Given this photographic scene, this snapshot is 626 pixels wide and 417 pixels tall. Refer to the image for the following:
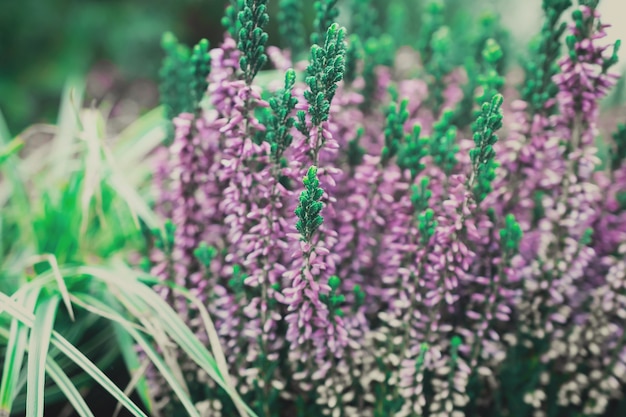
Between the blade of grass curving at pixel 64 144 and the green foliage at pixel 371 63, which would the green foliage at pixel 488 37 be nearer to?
the green foliage at pixel 371 63

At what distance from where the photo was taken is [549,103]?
1.57 meters

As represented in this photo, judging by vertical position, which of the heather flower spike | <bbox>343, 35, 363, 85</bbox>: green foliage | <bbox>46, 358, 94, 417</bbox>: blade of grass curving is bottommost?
<bbox>46, 358, 94, 417</bbox>: blade of grass curving

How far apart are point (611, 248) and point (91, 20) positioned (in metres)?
3.39

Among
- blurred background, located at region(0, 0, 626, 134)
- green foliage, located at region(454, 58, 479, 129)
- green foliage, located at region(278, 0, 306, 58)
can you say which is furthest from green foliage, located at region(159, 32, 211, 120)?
blurred background, located at region(0, 0, 626, 134)

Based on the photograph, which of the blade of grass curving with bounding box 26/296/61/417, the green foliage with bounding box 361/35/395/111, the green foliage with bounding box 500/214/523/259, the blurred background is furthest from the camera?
the blurred background

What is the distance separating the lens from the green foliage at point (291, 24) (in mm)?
1760

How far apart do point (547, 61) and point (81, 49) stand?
10.2ft

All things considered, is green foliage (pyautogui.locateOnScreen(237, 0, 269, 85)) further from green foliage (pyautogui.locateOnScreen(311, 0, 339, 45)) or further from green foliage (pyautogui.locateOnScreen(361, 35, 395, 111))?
green foliage (pyautogui.locateOnScreen(361, 35, 395, 111))

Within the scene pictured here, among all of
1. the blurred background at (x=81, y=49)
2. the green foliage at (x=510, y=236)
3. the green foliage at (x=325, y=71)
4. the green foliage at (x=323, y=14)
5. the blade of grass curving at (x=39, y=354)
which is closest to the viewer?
the green foliage at (x=325, y=71)

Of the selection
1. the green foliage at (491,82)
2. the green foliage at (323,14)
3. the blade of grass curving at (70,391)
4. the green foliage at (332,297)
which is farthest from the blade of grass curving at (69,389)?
the green foliage at (491,82)

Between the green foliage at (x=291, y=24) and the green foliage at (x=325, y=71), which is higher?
the green foliage at (x=291, y=24)

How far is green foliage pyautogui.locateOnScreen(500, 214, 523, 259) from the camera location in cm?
145

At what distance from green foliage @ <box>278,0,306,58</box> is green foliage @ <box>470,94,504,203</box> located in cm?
72

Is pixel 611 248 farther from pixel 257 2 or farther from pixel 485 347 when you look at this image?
pixel 257 2
